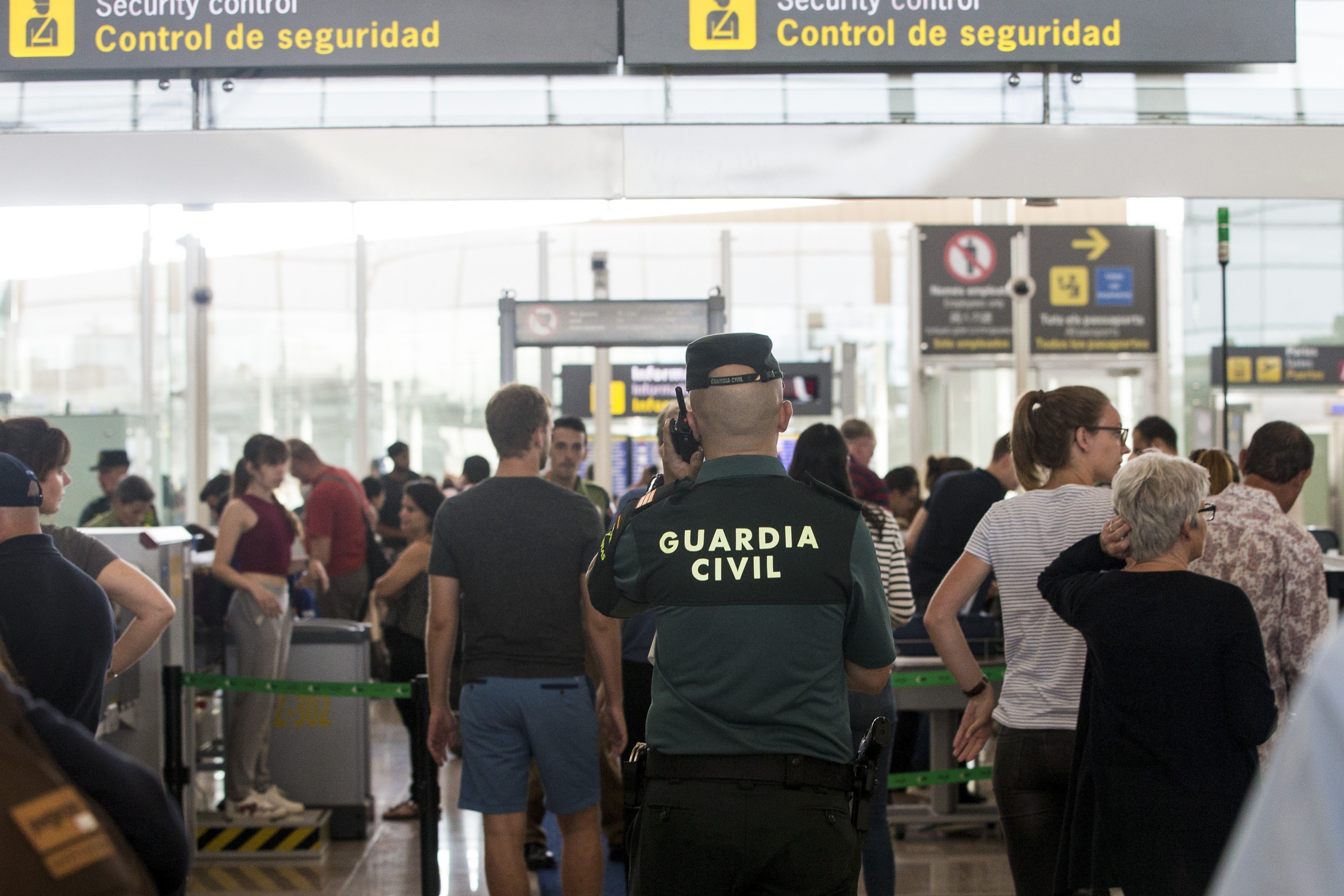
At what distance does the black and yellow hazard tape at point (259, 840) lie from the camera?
509 cm

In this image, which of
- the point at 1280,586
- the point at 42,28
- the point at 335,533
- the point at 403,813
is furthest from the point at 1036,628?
the point at 335,533

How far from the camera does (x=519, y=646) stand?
357 centimetres

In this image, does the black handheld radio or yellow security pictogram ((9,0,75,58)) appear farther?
yellow security pictogram ((9,0,75,58))

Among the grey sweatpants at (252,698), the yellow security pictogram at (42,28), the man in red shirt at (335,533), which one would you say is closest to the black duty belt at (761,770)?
the grey sweatpants at (252,698)

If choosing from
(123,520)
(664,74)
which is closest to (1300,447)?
Answer: (664,74)

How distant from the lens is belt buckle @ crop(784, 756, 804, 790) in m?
2.17

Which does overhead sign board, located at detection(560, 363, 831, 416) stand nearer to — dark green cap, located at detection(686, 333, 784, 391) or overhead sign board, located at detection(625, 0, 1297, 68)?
overhead sign board, located at detection(625, 0, 1297, 68)

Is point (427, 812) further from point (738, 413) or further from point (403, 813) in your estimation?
point (738, 413)

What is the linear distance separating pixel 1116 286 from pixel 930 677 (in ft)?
23.4

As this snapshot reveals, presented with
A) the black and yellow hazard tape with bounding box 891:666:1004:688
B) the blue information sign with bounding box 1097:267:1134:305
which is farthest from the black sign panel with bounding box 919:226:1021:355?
the black and yellow hazard tape with bounding box 891:666:1004:688

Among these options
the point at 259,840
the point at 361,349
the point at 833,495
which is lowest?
the point at 259,840

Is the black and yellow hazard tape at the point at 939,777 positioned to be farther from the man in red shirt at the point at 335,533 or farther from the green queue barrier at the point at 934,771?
the man in red shirt at the point at 335,533

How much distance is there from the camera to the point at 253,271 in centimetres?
1318

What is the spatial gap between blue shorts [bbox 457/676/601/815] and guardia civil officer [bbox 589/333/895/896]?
131cm
